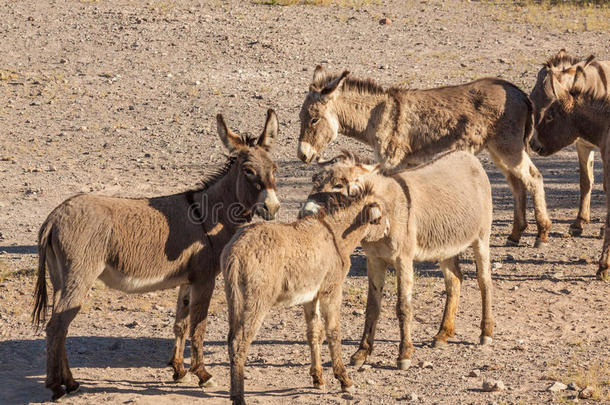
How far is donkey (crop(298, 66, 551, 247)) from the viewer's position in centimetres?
1099

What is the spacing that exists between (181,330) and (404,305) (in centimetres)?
196

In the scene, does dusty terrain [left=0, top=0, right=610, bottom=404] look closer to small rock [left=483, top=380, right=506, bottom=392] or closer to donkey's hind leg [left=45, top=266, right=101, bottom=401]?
small rock [left=483, top=380, right=506, bottom=392]

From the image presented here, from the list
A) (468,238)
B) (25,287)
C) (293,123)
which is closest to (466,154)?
(468,238)

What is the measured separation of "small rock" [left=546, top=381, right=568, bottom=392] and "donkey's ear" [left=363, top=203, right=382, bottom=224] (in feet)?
6.51

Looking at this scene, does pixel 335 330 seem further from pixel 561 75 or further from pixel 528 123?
pixel 561 75

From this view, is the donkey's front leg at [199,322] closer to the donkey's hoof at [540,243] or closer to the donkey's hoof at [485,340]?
the donkey's hoof at [485,340]

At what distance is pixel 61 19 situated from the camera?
20.3 meters

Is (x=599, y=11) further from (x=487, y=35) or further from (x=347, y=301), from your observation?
(x=347, y=301)

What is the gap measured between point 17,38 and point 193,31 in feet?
12.0

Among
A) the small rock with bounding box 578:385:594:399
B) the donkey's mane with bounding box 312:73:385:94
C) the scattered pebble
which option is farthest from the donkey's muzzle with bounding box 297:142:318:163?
the small rock with bounding box 578:385:594:399

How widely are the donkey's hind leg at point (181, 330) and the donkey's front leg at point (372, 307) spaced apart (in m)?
1.51

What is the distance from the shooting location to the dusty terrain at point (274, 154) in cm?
820

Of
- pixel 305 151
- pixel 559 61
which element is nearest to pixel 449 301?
pixel 305 151

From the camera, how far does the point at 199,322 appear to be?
7.80 meters
